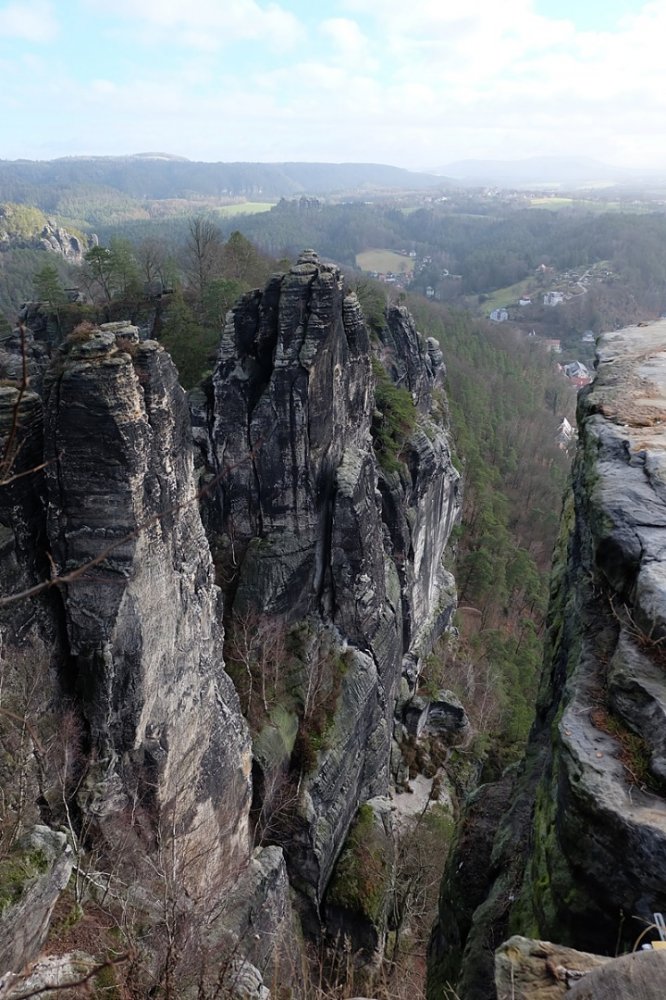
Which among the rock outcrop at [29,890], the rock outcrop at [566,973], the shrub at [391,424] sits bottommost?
the rock outcrop at [29,890]

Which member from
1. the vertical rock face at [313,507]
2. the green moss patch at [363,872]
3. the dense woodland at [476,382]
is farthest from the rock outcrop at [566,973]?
the dense woodland at [476,382]

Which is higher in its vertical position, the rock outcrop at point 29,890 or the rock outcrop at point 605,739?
the rock outcrop at point 605,739

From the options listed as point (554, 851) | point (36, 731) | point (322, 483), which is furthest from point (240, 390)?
point (554, 851)

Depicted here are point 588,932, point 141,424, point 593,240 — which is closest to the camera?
point 588,932

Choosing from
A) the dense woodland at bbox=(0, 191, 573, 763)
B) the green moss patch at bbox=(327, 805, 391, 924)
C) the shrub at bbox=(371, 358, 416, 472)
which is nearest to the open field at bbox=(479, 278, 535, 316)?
the dense woodland at bbox=(0, 191, 573, 763)

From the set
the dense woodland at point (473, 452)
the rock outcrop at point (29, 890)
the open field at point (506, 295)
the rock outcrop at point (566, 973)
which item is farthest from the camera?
the open field at point (506, 295)

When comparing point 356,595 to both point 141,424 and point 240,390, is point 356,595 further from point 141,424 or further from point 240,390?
point 141,424

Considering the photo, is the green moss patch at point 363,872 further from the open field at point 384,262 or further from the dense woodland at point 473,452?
the open field at point 384,262
